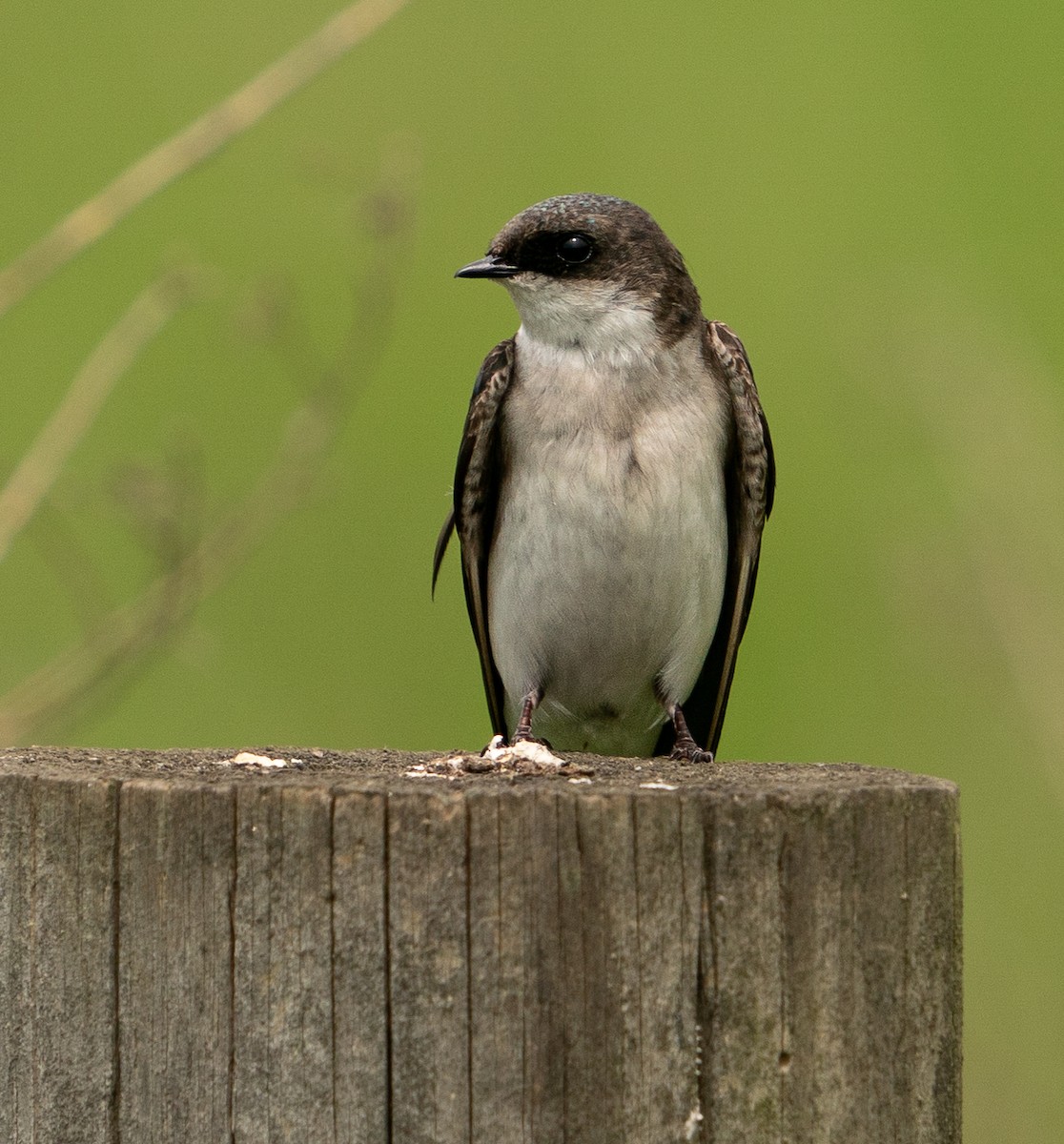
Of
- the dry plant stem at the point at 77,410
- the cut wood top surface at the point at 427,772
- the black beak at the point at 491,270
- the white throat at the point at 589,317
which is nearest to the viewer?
the cut wood top surface at the point at 427,772

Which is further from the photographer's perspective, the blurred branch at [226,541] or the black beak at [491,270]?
the black beak at [491,270]

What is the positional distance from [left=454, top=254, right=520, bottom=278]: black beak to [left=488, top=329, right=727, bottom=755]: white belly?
0.72ft

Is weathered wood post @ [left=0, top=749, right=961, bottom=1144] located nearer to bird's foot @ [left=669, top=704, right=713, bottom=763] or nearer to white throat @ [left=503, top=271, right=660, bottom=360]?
bird's foot @ [left=669, top=704, right=713, bottom=763]

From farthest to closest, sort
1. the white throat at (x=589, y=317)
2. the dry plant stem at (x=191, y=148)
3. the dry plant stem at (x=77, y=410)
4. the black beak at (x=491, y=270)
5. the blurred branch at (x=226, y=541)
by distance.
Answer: the white throat at (x=589, y=317) → the black beak at (x=491, y=270) → the blurred branch at (x=226, y=541) → the dry plant stem at (x=77, y=410) → the dry plant stem at (x=191, y=148)

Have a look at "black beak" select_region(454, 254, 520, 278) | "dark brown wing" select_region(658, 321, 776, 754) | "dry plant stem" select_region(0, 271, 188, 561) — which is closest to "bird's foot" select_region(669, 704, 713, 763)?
"dark brown wing" select_region(658, 321, 776, 754)

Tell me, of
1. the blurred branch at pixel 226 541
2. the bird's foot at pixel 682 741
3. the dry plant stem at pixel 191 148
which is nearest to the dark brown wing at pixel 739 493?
the bird's foot at pixel 682 741

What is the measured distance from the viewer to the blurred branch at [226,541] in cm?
350

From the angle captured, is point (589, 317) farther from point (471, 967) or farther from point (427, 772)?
point (471, 967)

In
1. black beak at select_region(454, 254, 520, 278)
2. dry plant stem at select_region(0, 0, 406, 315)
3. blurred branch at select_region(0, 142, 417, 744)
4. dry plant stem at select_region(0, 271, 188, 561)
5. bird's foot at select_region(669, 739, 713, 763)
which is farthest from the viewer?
black beak at select_region(454, 254, 520, 278)

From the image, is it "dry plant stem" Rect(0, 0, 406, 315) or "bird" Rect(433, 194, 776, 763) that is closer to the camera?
"dry plant stem" Rect(0, 0, 406, 315)

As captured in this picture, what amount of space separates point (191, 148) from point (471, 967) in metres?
1.65

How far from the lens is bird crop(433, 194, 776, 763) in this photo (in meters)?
4.29

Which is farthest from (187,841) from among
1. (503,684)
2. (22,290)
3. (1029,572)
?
(503,684)

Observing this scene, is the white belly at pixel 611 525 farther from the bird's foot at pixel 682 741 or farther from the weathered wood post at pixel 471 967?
the weathered wood post at pixel 471 967
